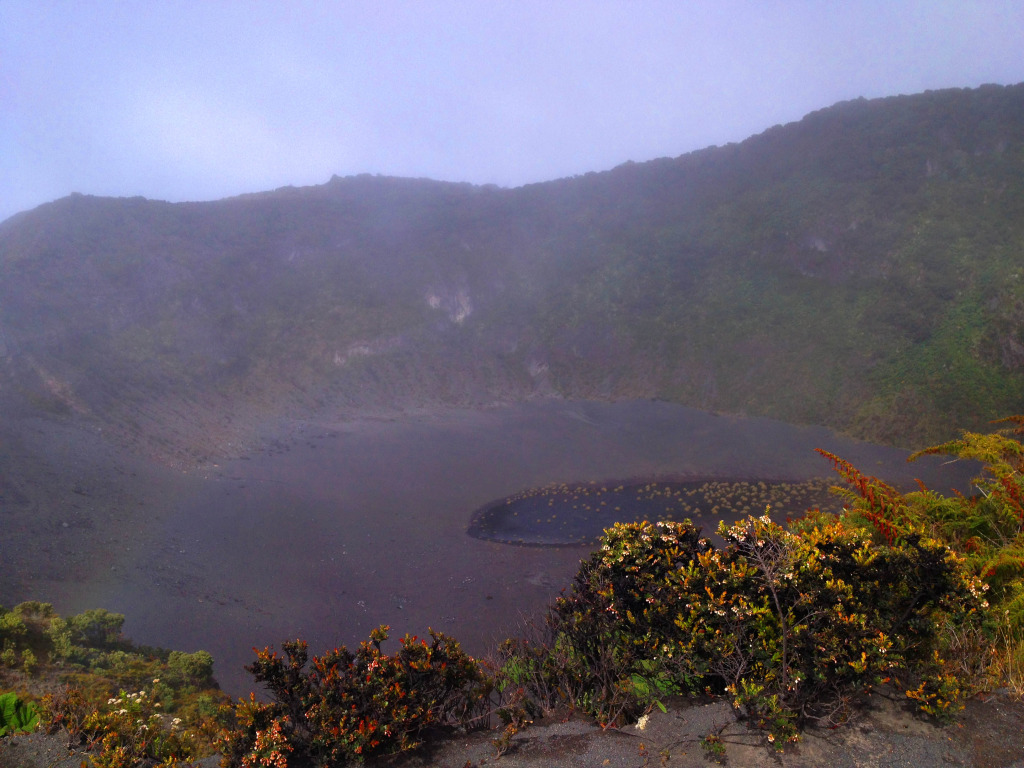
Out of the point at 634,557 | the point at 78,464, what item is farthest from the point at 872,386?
the point at 78,464

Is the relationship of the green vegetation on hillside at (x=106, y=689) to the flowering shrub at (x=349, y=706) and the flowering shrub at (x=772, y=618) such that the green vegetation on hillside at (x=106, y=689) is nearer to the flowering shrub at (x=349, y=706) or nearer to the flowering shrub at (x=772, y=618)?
the flowering shrub at (x=349, y=706)

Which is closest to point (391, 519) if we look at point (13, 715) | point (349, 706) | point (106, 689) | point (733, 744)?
point (106, 689)

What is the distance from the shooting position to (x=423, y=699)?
4.14m

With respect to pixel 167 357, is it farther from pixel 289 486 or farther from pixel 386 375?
pixel 289 486

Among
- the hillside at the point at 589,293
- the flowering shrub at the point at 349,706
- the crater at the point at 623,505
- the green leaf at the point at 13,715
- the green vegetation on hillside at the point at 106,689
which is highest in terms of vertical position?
the hillside at the point at 589,293

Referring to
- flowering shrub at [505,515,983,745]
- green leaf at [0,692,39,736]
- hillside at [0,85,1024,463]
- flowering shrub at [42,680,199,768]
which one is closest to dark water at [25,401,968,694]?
hillside at [0,85,1024,463]

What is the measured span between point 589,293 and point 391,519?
2393cm

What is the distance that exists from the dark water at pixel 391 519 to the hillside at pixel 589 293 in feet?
9.89

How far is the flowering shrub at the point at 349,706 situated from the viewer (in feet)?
12.1

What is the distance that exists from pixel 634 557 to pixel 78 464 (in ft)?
79.3

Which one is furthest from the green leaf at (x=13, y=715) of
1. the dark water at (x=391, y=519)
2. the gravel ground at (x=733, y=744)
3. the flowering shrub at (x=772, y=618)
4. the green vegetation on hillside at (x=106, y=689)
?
the dark water at (x=391, y=519)

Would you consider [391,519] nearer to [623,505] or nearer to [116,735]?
[623,505]

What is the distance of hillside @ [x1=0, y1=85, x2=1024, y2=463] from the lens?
24031mm

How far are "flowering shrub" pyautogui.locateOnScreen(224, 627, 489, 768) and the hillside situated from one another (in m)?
21.6
